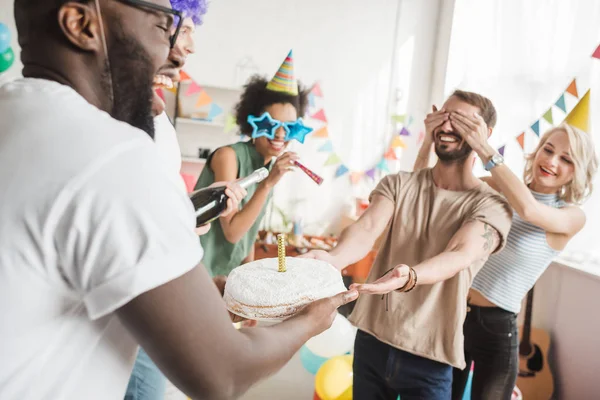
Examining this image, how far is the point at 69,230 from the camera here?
493mm

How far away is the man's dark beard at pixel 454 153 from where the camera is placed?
1602mm

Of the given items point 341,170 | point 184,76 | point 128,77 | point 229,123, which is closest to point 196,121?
point 229,123

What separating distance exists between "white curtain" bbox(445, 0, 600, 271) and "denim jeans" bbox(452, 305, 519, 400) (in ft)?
3.44

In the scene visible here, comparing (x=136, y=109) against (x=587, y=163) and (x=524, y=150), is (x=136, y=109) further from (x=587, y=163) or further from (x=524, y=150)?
(x=524, y=150)

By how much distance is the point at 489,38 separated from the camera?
362 cm

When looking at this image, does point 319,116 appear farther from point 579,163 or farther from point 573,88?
point 579,163

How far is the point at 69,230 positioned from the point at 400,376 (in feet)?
4.20

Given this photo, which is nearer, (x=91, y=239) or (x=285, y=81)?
(x=91, y=239)

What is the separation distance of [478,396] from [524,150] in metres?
1.90

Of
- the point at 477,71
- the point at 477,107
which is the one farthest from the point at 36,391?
the point at 477,71

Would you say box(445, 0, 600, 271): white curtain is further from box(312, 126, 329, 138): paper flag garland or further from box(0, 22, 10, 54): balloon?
box(0, 22, 10, 54): balloon

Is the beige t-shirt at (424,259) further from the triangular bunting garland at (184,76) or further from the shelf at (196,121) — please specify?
the triangular bunting garland at (184,76)

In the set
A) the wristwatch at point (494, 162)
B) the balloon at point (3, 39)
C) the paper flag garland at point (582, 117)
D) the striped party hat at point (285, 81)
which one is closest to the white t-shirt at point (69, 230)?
the wristwatch at point (494, 162)

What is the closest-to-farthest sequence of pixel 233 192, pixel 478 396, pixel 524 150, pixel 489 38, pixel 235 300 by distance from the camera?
pixel 235 300 → pixel 233 192 → pixel 478 396 → pixel 524 150 → pixel 489 38
